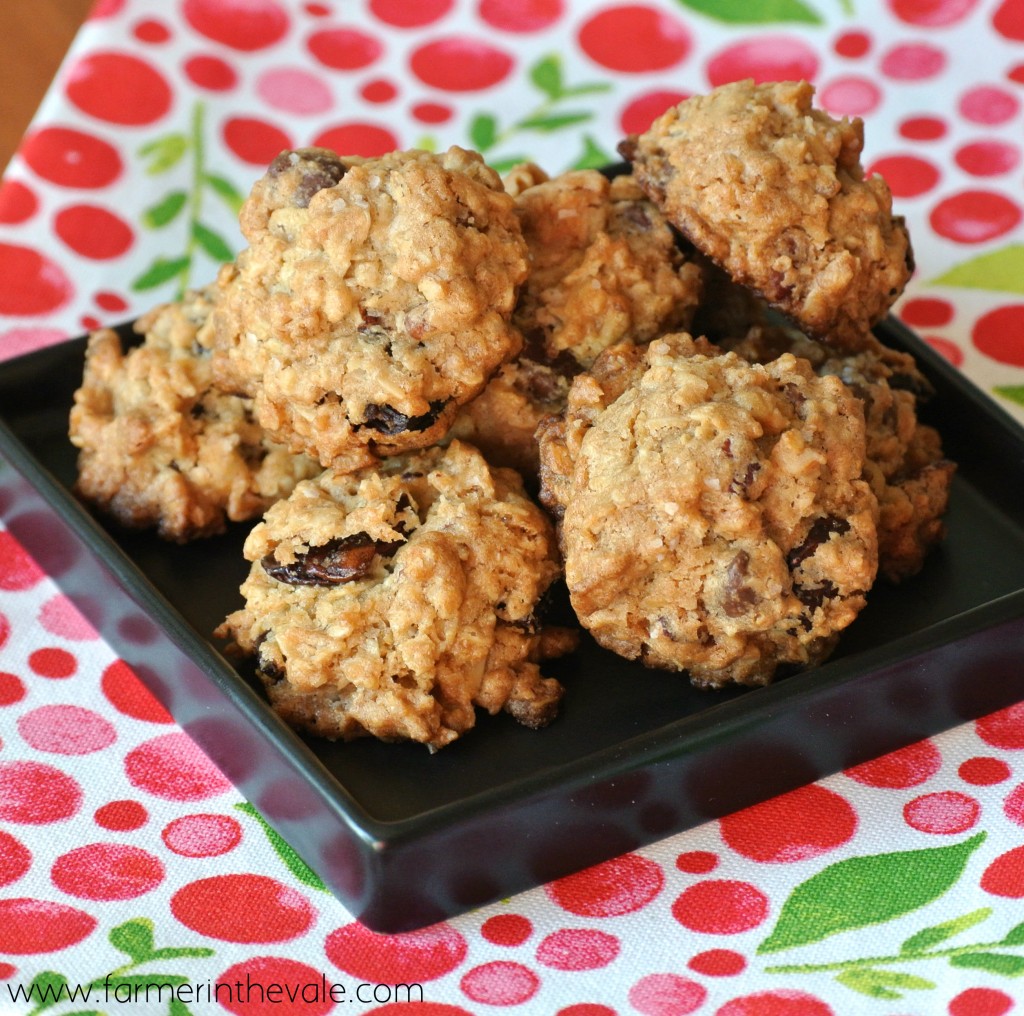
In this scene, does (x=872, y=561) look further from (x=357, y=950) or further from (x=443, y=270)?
(x=357, y=950)

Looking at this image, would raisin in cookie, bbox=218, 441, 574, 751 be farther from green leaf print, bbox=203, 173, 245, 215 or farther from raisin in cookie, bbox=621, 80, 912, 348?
green leaf print, bbox=203, 173, 245, 215

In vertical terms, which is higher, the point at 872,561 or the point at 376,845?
the point at 872,561

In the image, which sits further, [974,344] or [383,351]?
[974,344]

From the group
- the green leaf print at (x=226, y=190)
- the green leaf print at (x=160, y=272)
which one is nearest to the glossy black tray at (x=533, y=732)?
the green leaf print at (x=160, y=272)

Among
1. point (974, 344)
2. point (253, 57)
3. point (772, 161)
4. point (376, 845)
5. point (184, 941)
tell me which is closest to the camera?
point (376, 845)

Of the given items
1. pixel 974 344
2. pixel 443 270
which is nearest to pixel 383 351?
pixel 443 270

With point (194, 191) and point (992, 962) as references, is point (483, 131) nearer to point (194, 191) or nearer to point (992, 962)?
point (194, 191)
